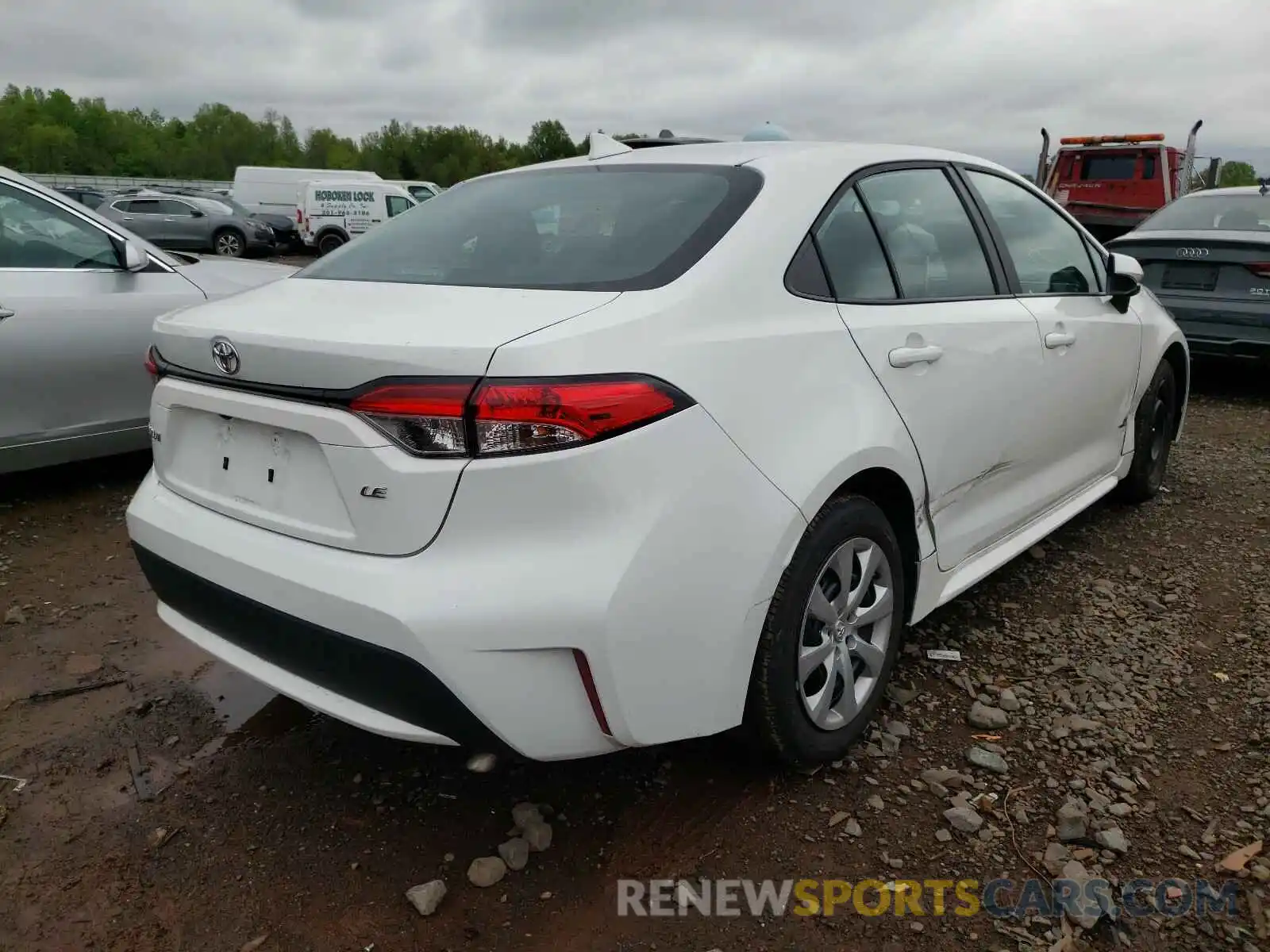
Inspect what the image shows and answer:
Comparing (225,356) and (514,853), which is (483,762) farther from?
(225,356)

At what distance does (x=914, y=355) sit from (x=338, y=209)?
22870 millimetres

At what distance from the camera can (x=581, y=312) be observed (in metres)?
1.87

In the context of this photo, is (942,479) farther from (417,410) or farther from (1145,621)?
(417,410)

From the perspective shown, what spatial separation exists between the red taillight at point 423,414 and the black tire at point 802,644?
785 millimetres

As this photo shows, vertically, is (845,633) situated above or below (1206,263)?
below

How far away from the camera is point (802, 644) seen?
224 cm

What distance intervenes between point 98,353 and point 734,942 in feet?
12.6

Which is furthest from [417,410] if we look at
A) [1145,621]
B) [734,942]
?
[1145,621]

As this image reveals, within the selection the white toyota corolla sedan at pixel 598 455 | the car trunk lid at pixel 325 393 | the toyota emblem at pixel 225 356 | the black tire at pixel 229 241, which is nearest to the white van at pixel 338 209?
the black tire at pixel 229 241

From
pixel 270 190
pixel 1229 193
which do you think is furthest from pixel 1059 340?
pixel 270 190

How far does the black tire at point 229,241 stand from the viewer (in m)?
21.1

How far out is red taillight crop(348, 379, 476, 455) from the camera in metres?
1.74

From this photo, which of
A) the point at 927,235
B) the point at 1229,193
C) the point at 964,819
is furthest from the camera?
the point at 1229,193

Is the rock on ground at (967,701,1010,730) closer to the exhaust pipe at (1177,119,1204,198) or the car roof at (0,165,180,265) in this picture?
the car roof at (0,165,180,265)
